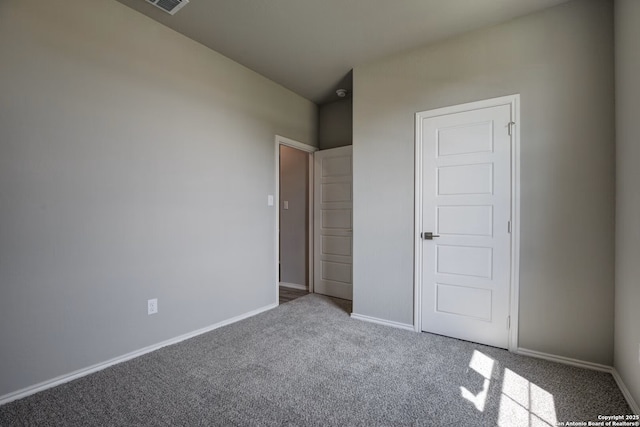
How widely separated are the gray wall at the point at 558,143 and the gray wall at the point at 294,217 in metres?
1.93

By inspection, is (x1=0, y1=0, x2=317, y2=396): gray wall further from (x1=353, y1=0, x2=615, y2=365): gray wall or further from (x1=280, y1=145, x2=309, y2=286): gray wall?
(x1=353, y1=0, x2=615, y2=365): gray wall

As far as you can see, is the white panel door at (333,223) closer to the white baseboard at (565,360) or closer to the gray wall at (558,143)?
the gray wall at (558,143)

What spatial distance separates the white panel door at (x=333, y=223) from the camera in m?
3.89

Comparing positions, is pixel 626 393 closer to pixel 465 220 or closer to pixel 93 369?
pixel 465 220

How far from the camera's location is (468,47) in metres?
2.52

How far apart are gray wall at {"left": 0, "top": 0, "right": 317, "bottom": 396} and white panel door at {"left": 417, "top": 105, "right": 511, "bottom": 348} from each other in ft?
6.17

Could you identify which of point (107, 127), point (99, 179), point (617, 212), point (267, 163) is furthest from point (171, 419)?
point (617, 212)

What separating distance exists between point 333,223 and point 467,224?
72.6 inches

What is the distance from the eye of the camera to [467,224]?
2.53 meters

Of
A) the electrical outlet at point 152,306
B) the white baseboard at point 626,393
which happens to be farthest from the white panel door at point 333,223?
the white baseboard at point 626,393

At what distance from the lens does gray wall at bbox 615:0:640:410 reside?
167cm

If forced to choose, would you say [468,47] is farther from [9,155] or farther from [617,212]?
[9,155]

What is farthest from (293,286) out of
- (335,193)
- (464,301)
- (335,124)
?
(464,301)

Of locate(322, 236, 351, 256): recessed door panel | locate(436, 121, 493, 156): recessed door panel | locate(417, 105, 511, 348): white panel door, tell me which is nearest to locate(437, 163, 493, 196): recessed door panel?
locate(417, 105, 511, 348): white panel door
